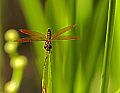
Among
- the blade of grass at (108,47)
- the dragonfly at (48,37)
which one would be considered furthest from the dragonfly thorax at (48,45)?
the blade of grass at (108,47)

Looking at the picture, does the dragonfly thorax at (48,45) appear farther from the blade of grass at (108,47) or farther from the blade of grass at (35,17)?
the blade of grass at (108,47)

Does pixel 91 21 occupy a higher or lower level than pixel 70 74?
higher

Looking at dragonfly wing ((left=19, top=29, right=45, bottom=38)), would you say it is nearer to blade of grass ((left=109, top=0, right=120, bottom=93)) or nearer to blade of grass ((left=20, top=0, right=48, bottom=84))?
blade of grass ((left=20, top=0, right=48, bottom=84))

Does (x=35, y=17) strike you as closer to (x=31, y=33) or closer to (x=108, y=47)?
(x=31, y=33)

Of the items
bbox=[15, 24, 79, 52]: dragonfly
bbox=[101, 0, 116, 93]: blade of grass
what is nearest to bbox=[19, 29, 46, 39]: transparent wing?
bbox=[15, 24, 79, 52]: dragonfly

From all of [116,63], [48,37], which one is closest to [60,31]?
[48,37]

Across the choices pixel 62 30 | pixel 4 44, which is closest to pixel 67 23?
pixel 62 30

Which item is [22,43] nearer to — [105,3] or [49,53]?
[49,53]
